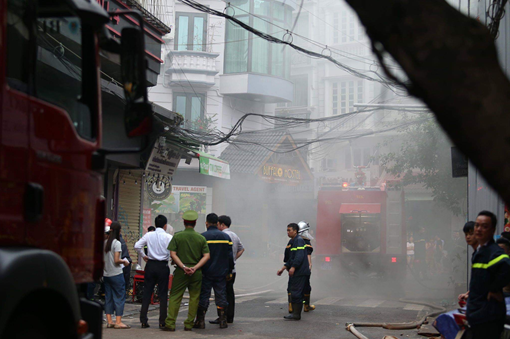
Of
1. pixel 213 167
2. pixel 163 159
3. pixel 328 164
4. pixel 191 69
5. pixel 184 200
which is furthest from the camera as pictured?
pixel 328 164

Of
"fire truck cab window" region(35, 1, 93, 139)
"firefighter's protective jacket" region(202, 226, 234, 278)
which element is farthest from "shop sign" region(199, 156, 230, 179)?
"fire truck cab window" region(35, 1, 93, 139)

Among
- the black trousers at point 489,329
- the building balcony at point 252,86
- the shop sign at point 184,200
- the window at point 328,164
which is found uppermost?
the building balcony at point 252,86

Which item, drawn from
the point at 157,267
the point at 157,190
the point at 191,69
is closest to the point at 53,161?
the point at 157,267

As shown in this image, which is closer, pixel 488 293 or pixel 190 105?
pixel 488 293

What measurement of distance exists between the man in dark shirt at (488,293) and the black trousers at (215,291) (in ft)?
17.3

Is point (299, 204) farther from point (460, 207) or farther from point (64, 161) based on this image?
point (64, 161)

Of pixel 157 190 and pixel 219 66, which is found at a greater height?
pixel 219 66

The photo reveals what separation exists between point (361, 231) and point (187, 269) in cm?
960

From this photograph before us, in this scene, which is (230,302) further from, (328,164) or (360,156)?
(328,164)

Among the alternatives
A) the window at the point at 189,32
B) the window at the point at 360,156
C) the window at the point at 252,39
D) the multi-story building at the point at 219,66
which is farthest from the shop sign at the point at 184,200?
the window at the point at 360,156

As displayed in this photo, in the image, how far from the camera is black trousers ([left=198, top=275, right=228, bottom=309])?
965 cm

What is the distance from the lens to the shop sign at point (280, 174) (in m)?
28.7

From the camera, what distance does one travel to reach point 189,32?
26.2m

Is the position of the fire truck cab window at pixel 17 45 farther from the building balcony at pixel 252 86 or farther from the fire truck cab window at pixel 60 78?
the building balcony at pixel 252 86
